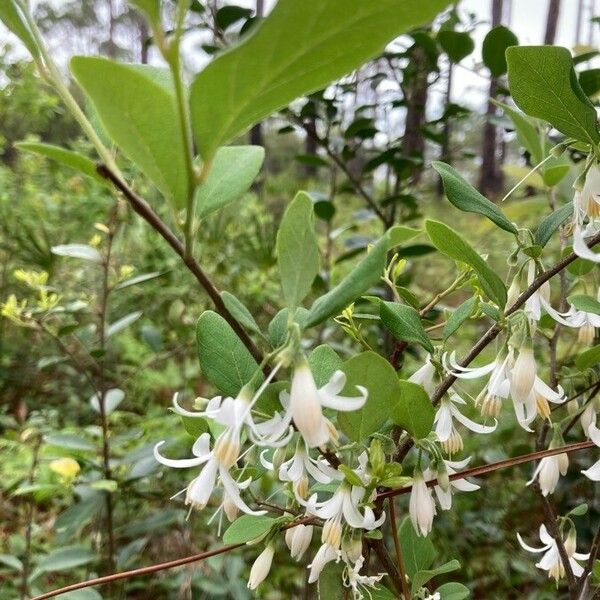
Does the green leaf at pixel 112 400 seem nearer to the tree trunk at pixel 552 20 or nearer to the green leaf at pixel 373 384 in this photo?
the green leaf at pixel 373 384

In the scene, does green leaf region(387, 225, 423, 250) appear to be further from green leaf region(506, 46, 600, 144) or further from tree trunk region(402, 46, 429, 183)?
tree trunk region(402, 46, 429, 183)

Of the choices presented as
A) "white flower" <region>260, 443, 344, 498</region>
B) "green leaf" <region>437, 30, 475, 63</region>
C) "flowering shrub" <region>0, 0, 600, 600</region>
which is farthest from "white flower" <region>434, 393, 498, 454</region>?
"green leaf" <region>437, 30, 475, 63</region>

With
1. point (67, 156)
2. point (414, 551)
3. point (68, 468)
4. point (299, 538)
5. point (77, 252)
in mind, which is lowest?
point (68, 468)

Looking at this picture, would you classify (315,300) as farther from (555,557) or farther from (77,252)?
(77,252)

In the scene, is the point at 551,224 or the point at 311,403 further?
the point at 551,224

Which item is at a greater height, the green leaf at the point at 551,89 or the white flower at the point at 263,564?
the green leaf at the point at 551,89

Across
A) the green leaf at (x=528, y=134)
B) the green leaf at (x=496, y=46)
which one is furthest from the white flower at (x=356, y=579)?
the green leaf at (x=496, y=46)

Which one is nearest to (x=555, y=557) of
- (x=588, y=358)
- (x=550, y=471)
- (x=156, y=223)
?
(x=550, y=471)
